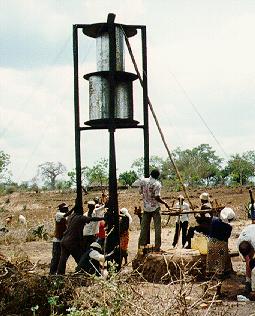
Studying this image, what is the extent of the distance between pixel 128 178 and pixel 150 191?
73927 millimetres

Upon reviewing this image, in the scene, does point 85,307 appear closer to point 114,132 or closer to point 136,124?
point 114,132

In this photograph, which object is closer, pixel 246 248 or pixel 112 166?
pixel 246 248

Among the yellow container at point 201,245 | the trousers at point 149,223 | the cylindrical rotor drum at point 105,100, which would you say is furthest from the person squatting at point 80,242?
the cylindrical rotor drum at point 105,100

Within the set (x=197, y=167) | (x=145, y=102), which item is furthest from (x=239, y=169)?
(x=145, y=102)

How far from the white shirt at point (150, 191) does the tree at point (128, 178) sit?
71924 mm

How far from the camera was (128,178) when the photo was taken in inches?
3329

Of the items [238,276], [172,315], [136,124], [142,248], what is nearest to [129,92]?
[136,124]

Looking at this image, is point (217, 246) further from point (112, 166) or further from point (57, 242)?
point (57, 242)

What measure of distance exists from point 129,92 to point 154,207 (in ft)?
8.61

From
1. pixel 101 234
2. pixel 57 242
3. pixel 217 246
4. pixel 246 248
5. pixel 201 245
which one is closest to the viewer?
pixel 246 248

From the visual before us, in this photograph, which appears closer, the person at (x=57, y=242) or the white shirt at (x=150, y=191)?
the white shirt at (x=150, y=191)

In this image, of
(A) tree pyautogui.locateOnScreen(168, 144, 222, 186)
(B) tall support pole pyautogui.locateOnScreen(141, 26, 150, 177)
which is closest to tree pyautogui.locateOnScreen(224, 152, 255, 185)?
(A) tree pyautogui.locateOnScreen(168, 144, 222, 186)

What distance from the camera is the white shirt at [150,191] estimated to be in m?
10.7

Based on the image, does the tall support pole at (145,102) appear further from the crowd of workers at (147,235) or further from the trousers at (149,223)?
the trousers at (149,223)
